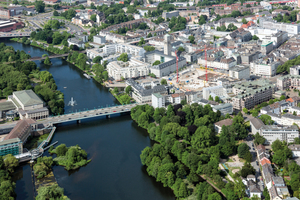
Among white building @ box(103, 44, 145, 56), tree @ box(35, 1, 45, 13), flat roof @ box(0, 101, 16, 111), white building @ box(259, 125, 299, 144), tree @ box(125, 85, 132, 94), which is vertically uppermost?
tree @ box(35, 1, 45, 13)

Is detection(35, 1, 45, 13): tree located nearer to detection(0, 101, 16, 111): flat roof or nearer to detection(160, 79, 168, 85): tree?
detection(160, 79, 168, 85): tree

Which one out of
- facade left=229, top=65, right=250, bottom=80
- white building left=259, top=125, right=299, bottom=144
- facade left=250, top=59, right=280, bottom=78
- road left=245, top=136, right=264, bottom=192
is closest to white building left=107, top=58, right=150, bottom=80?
facade left=229, top=65, right=250, bottom=80

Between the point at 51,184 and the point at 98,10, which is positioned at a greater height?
the point at 98,10

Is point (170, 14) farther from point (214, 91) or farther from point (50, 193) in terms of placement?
point (50, 193)

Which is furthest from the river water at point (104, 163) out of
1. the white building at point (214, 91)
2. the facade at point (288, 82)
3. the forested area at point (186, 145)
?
the facade at point (288, 82)

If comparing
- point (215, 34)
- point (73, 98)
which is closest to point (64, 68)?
point (73, 98)

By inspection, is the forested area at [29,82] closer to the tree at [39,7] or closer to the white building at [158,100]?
the white building at [158,100]

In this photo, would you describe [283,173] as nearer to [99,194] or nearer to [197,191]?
[197,191]
